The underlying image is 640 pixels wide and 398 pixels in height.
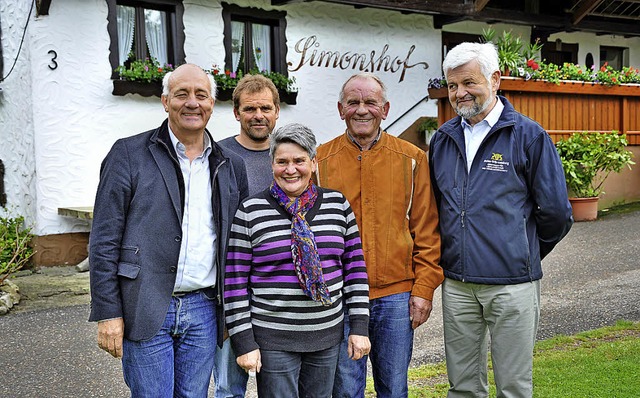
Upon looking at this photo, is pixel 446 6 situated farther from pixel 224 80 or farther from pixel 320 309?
pixel 320 309

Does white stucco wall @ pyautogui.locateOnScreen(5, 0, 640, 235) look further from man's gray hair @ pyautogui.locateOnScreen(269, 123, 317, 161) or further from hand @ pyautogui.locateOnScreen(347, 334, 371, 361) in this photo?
hand @ pyautogui.locateOnScreen(347, 334, 371, 361)

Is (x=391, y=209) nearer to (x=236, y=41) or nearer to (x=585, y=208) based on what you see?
(x=236, y=41)

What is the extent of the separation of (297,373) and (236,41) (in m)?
8.42

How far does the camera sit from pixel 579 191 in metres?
10.9

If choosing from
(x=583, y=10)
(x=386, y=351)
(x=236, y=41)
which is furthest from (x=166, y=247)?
(x=583, y=10)

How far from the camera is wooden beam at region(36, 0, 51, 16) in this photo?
8594 mm

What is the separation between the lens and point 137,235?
2.66 metres

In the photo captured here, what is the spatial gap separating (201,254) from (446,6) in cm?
968

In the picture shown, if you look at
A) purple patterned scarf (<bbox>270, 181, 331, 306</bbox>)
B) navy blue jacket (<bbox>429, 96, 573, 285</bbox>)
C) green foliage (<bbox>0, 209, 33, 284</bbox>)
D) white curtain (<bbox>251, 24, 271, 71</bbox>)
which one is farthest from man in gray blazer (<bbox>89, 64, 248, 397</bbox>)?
white curtain (<bbox>251, 24, 271, 71</bbox>)

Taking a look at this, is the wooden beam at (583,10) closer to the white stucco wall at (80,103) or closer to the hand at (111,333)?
the white stucco wall at (80,103)

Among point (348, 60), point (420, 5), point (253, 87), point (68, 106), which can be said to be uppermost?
point (420, 5)

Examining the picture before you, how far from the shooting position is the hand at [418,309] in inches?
123

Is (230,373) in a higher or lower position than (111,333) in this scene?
lower

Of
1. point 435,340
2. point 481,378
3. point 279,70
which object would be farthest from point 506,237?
point 279,70
